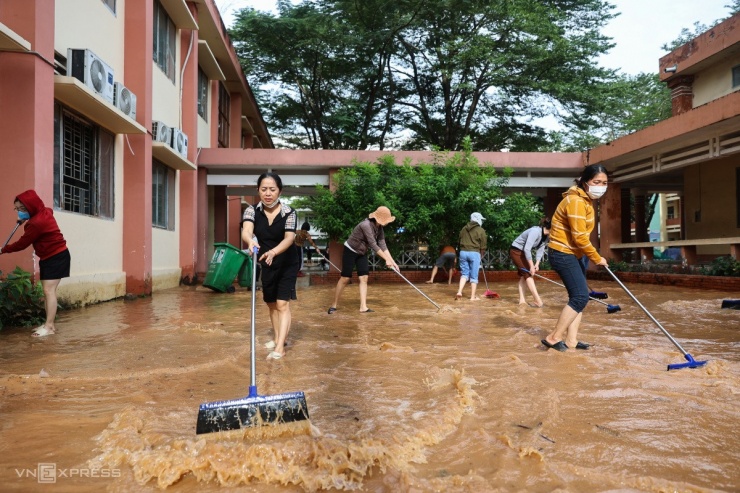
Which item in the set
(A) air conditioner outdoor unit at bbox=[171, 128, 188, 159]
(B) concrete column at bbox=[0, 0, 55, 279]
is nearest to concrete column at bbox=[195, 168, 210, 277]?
(A) air conditioner outdoor unit at bbox=[171, 128, 188, 159]

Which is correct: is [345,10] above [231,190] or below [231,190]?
above

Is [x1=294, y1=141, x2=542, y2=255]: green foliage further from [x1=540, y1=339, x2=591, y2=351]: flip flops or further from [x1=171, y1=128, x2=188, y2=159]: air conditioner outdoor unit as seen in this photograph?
[x1=540, y1=339, x2=591, y2=351]: flip flops

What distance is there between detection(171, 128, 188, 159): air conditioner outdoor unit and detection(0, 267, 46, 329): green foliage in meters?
5.93

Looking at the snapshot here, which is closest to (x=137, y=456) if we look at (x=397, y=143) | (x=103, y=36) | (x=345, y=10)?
(x=103, y=36)

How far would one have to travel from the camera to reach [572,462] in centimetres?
238

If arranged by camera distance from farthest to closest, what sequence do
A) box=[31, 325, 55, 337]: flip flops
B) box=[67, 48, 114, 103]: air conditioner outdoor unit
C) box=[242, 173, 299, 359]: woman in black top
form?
box=[67, 48, 114, 103]: air conditioner outdoor unit → box=[31, 325, 55, 337]: flip flops → box=[242, 173, 299, 359]: woman in black top

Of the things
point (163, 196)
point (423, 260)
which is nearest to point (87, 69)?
point (163, 196)

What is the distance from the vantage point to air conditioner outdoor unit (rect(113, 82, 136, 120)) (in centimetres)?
838

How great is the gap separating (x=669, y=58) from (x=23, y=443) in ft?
60.5

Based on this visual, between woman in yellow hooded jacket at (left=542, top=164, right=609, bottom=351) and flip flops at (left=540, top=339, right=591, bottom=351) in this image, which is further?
flip flops at (left=540, top=339, right=591, bottom=351)

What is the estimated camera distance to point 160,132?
10.8 metres

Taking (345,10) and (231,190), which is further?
(345,10)

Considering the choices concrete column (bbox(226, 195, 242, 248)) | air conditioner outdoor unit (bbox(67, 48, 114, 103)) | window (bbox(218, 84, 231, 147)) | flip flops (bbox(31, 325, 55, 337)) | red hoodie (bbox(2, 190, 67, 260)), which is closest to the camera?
red hoodie (bbox(2, 190, 67, 260))

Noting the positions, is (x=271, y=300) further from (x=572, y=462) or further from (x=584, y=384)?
(x=572, y=462)
